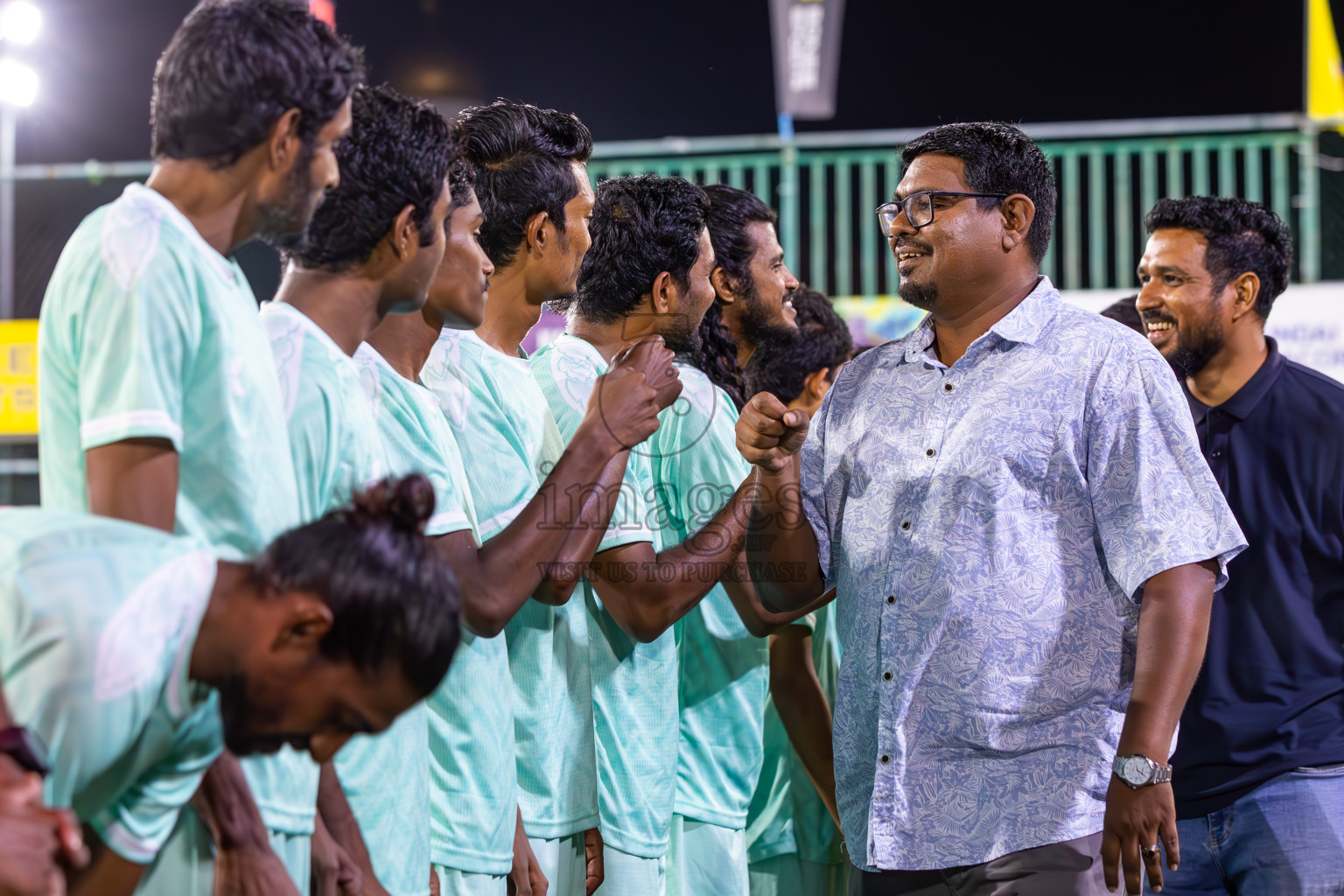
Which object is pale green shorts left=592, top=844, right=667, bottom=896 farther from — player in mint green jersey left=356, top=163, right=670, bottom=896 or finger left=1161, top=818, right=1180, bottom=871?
finger left=1161, top=818, right=1180, bottom=871

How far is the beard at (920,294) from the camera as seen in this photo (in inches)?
91.6

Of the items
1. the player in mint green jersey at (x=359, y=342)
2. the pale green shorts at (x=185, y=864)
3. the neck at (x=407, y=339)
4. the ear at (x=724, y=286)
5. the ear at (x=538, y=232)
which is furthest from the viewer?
the ear at (x=724, y=286)

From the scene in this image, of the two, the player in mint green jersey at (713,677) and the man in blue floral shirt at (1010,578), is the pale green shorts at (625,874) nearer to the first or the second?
the player in mint green jersey at (713,677)

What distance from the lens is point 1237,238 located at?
3295 mm

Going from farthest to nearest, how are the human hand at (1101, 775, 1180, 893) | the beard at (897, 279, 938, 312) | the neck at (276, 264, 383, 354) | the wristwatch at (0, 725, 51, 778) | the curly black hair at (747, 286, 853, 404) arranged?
the curly black hair at (747, 286, 853, 404) → the beard at (897, 279, 938, 312) → the human hand at (1101, 775, 1180, 893) → the neck at (276, 264, 383, 354) → the wristwatch at (0, 725, 51, 778)

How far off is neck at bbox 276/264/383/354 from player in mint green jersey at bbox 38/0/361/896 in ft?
0.58

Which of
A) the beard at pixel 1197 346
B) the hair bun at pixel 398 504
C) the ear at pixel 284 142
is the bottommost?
the hair bun at pixel 398 504

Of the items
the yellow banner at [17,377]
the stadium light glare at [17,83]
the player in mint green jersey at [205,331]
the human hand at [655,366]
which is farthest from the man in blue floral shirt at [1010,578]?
the stadium light glare at [17,83]

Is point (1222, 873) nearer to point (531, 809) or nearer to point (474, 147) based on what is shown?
point (531, 809)

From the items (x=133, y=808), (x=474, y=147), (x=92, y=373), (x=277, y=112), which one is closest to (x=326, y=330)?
(x=277, y=112)

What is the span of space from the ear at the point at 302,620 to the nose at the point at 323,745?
12 centimetres

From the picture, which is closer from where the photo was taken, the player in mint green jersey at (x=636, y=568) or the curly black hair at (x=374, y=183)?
the curly black hair at (x=374, y=183)

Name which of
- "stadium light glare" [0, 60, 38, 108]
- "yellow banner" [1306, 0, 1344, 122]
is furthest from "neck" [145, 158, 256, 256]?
"stadium light glare" [0, 60, 38, 108]

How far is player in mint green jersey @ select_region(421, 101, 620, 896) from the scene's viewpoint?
2240 mm
